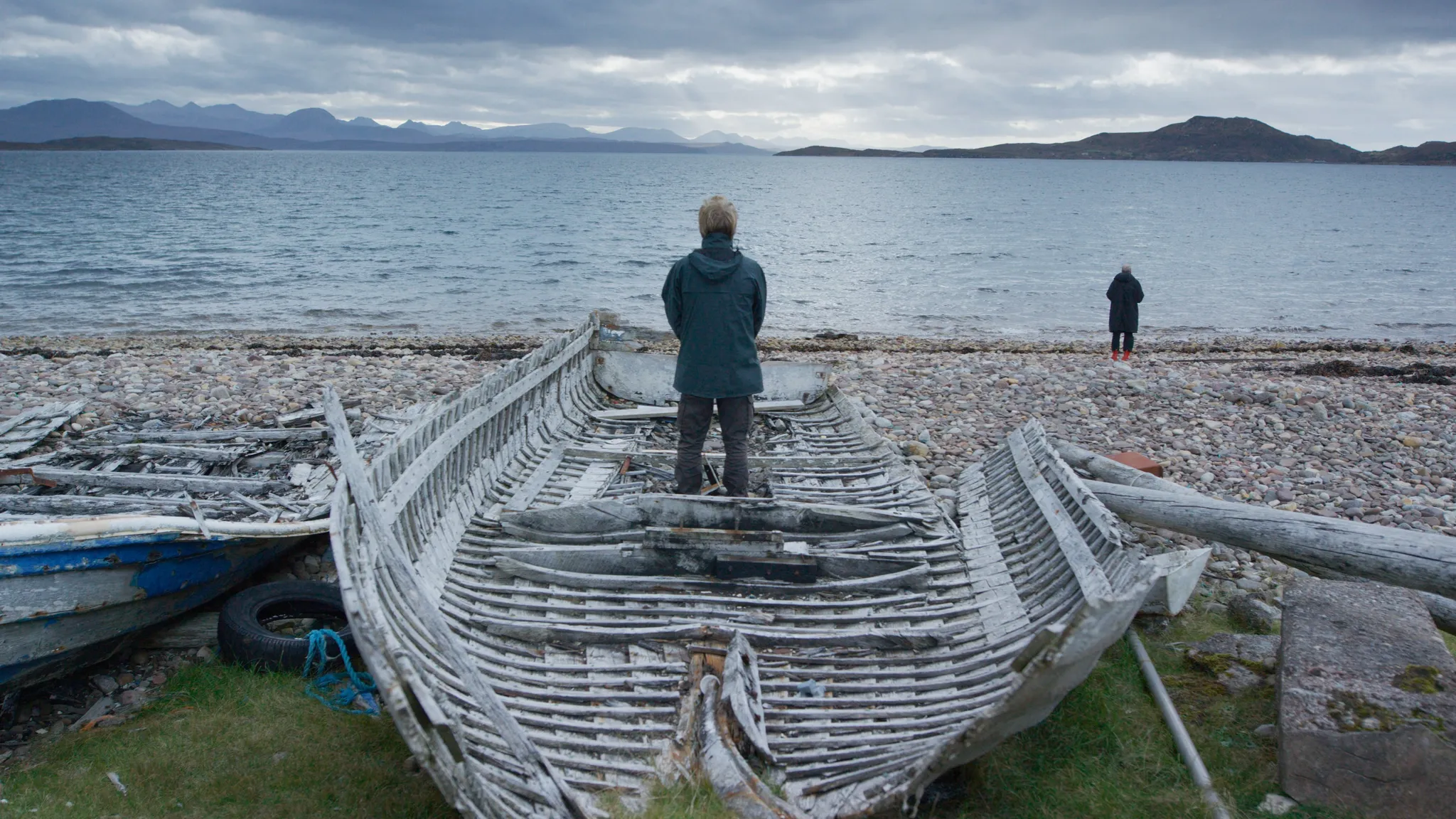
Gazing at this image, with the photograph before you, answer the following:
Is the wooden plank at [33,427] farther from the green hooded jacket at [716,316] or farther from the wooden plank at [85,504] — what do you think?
the green hooded jacket at [716,316]

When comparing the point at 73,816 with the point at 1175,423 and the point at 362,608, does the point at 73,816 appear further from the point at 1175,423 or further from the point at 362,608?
the point at 1175,423

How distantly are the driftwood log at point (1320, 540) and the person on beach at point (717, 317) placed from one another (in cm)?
260

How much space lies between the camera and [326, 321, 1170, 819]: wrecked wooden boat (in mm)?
3648

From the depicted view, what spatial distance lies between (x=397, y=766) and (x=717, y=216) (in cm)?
367

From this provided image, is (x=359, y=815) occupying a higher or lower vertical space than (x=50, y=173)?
lower

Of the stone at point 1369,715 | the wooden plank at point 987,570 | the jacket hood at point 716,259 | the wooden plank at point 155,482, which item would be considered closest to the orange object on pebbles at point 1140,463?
the wooden plank at point 987,570

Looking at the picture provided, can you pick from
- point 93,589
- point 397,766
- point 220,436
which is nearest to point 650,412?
point 220,436

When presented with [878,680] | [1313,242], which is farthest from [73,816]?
[1313,242]

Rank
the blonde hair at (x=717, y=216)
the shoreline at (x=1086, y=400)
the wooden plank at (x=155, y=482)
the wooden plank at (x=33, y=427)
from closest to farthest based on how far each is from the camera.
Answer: the blonde hair at (x=717, y=216)
the wooden plank at (x=155, y=482)
the wooden plank at (x=33, y=427)
the shoreline at (x=1086, y=400)

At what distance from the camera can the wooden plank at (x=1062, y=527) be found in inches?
183

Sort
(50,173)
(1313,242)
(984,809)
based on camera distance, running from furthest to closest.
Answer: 1. (50,173)
2. (1313,242)
3. (984,809)

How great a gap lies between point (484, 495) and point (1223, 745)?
4.83 metres

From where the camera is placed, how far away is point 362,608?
3.59 meters

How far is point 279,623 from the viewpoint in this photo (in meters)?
6.33
